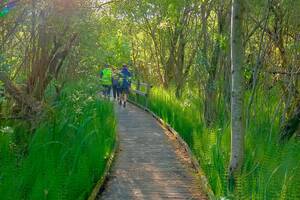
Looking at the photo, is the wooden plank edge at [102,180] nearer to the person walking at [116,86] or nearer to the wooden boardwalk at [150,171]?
the wooden boardwalk at [150,171]

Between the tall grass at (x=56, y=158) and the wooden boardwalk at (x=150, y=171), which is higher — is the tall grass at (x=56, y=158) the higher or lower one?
the higher one

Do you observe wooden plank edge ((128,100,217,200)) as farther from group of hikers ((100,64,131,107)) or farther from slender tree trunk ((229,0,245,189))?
group of hikers ((100,64,131,107))

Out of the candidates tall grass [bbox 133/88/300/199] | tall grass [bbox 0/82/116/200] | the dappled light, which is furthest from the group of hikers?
tall grass [bbox 0/82/116/200]

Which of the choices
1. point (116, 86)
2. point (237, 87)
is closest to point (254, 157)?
point (237, 87)

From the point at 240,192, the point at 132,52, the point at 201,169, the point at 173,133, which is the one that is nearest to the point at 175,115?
the point at 173,133

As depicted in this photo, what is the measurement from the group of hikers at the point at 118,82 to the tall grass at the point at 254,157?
433cm

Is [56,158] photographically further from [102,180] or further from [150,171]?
[150,171]

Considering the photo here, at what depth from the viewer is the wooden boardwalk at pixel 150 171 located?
550 cm

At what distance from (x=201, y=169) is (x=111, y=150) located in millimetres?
1706

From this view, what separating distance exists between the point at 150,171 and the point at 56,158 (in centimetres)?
173

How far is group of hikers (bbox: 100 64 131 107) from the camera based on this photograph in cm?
1324

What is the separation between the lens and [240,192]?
13.8 feet

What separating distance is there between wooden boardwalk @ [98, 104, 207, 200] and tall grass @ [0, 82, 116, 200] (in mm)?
304

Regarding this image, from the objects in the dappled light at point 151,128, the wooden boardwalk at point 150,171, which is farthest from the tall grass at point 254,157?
the wooden boardwalk at point 150,171
